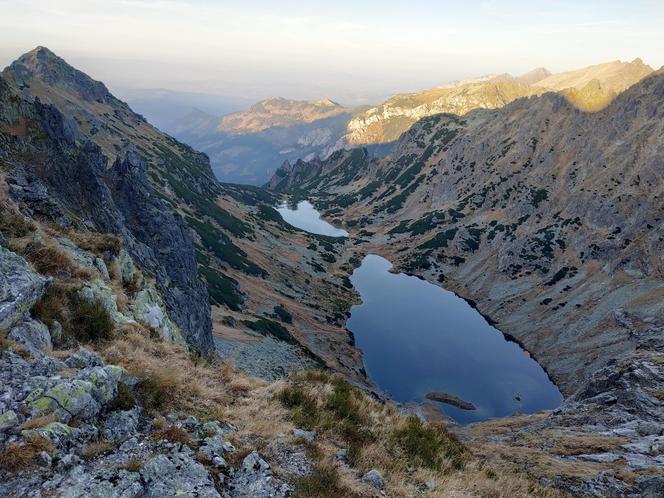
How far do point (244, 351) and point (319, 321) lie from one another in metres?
38.9

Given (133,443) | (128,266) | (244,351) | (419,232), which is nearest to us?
(133,443)

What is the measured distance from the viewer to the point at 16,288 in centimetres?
1297

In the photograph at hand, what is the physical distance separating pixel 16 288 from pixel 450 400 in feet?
220

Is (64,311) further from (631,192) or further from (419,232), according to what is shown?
(419,232)

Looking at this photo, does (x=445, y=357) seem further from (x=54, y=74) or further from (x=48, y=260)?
(x=54, y=74)

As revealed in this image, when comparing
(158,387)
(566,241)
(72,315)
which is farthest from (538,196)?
(158,387)

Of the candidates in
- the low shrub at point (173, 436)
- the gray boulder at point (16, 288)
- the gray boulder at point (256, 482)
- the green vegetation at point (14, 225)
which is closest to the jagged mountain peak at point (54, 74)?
the green vegetation at point (14, 225)

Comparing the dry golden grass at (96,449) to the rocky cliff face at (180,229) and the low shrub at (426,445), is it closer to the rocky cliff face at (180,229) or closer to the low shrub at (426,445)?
the low shrub at (426,445)

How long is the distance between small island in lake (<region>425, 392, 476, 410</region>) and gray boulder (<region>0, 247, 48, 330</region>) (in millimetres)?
65422

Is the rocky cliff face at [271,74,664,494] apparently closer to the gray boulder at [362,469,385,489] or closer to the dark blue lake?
the dark blue lake

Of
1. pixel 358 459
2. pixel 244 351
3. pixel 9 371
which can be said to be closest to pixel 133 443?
pixel 9 371

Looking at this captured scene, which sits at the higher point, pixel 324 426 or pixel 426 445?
pixel 324 426

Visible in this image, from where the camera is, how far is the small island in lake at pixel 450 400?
67812 mm

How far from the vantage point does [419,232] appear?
158 meters
